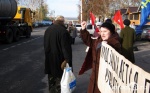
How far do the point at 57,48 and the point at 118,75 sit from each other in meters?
2.55

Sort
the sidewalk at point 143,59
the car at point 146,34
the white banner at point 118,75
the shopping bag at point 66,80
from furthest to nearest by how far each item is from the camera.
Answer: the car at point 146,34, the sidewalk at point 143,59, the shopping bag at point 66,80, the white banner at point 118,75

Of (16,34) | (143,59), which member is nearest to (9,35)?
(16,34)

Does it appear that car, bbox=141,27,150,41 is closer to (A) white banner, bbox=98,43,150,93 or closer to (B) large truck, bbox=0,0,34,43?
(B) large truck, bbox=0,0,34,43

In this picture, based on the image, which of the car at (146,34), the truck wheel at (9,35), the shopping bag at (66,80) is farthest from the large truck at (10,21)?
the shopping bag at (66,80)

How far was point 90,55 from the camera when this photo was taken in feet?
15.1

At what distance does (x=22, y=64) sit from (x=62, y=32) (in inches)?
251

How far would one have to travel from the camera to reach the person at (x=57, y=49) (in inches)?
226

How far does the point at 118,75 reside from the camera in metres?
3.36

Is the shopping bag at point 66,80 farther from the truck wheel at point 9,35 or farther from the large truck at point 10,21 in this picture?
the truck wheel at point 9,35

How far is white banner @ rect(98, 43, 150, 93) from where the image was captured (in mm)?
2598

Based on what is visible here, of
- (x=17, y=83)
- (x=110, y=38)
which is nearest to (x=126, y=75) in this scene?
(x=110, y=38)

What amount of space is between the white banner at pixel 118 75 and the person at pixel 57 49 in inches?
67.1

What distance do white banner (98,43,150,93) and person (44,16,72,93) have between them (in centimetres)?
170

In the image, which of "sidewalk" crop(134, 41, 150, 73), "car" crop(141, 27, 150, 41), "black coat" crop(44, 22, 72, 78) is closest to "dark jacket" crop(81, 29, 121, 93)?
"black coat" crop(44, 22, 72, 78)
